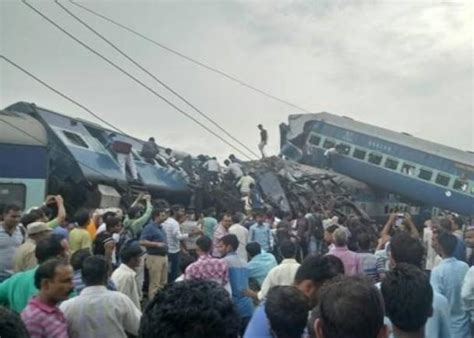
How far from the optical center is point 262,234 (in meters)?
10.7

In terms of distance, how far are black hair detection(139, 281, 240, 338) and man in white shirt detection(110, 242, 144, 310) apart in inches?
140

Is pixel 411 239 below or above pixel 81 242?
above

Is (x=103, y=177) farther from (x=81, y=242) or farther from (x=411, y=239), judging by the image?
(x=411, y=239)

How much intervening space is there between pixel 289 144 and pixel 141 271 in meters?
21.8

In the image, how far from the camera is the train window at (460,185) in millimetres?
24531

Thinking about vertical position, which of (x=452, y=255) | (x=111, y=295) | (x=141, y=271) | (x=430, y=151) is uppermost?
(x=430, y=151)

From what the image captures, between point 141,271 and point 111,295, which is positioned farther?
point 141,271

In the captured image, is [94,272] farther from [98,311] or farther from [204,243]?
[204,243]

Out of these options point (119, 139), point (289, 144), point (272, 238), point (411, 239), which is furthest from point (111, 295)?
Answer: point (289, 144)

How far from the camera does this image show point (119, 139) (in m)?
13.2

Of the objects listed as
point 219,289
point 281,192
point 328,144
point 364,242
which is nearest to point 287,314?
point 219,289

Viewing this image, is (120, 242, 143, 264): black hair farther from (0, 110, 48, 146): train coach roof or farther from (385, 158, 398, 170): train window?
(385, 158, 398, 170): train window

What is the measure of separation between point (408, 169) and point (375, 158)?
5.03 ft

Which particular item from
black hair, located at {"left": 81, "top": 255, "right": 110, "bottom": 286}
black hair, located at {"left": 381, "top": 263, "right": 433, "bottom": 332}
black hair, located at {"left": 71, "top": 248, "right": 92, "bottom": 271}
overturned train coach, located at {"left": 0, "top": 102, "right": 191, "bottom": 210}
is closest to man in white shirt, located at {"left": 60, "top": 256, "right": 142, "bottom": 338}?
black hair, located at {"left": 81, "top": 255, "right": 110, "bottom": 286}
